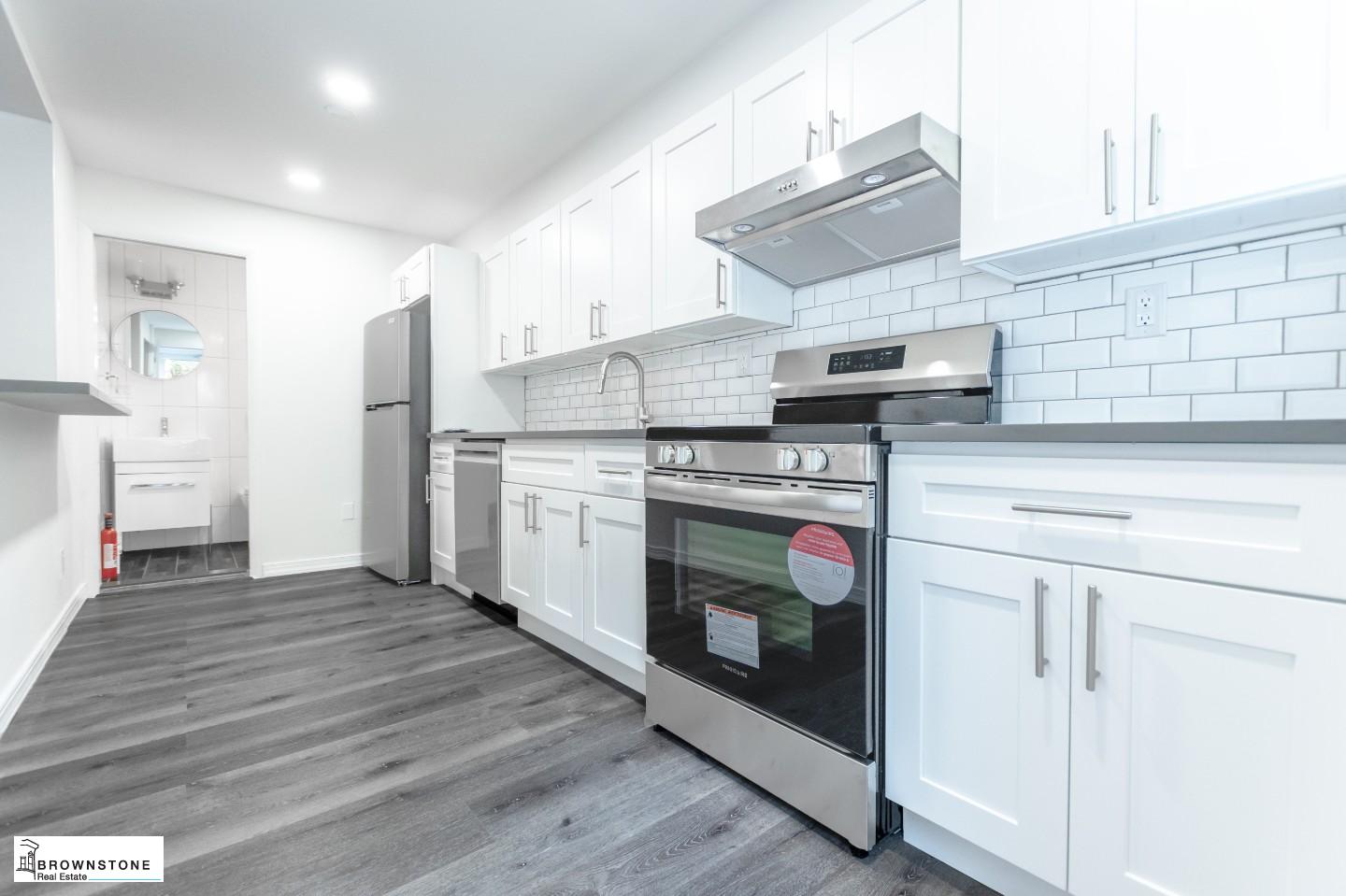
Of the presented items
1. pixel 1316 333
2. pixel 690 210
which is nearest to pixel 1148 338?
pixel 1316 333

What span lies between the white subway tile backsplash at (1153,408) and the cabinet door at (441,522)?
3.21 meters

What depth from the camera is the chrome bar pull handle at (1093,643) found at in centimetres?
107

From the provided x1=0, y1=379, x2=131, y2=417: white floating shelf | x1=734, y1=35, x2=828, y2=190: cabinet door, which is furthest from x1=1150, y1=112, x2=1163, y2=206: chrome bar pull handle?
x1=0, y1=379, x2=131, y2=417: white floating shelf

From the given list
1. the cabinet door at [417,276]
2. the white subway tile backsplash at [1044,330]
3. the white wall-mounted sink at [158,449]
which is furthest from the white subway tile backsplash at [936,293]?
the white wall-mounted sink at [158,449]

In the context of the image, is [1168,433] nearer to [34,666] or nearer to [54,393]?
[54,393]

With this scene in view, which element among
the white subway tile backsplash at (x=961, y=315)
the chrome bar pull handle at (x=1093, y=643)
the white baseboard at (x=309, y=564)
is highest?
the white subway tile backsplash at (x=961, y=315)

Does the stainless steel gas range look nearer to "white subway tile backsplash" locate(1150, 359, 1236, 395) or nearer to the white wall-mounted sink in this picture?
"white subway tile backsplash" locate(1150, 359, 1236, 395)

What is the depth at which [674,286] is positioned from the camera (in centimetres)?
245

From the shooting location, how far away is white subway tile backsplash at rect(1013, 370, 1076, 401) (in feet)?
5.35

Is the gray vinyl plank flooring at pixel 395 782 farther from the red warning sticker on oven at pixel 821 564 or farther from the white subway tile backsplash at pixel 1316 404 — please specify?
the white subway tile backsplash at pixel 1316 404

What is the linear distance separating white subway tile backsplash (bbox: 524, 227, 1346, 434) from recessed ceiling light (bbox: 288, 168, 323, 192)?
3351 millimetres

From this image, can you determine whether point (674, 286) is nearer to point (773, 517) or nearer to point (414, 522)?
point (773, 517)

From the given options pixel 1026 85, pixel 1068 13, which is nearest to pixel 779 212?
pixel 1026 85

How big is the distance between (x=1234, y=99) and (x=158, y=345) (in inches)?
268
